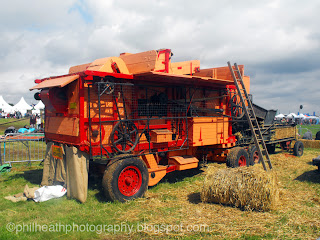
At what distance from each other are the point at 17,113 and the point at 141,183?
46.5m

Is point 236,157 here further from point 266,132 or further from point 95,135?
point 95,135

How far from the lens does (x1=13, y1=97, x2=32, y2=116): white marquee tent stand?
49250 millimetres

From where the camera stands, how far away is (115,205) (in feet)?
20.5

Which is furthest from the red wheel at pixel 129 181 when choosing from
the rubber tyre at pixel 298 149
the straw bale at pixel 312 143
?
the straw bale at pixel 312 143

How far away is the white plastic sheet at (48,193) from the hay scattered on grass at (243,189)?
339cm

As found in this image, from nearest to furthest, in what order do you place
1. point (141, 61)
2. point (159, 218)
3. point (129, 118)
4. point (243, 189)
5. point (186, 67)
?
point (159, 218)
point (243, 189)
point (141, 61)
point (129, 118)
point (186, 67)

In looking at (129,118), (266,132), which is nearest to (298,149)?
(266,132)

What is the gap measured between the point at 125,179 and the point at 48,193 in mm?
1818

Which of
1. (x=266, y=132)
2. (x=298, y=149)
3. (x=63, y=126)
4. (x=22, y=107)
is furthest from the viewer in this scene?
(x=22, y=107)

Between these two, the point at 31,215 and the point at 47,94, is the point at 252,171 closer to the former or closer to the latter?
the point at 31,215

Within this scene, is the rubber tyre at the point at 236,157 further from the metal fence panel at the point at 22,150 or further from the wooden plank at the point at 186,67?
the metal fence panel at the point at 22,150

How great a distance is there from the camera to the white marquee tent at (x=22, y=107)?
162 feet

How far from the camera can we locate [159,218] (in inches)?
218

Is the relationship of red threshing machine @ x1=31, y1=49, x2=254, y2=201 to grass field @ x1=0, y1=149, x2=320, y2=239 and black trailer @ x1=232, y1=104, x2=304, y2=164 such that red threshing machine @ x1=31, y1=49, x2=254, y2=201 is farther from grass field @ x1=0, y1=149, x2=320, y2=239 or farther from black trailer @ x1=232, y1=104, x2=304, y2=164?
black trailer @ x1=232, y1=104, x2=304, y2=164
